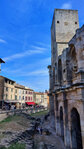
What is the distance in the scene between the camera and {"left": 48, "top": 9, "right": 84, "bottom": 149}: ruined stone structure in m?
9.99

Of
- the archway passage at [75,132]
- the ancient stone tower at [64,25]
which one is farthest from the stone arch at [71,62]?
the ancient stone tower at [64,25]

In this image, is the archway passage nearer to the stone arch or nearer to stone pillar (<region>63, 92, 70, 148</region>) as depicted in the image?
stone pillar (<region>63, 92, 70, 148</region>)

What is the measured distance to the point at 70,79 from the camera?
1299 centimetres

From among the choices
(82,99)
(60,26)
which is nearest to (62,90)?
(82,99)

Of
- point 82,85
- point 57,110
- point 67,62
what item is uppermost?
point 67,62

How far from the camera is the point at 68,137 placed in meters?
12.1

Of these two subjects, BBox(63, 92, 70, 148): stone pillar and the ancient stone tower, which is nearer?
BBox(63, 92, 70, 148): stone pillar

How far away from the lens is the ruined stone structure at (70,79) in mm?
9992

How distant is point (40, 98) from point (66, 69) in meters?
50.4

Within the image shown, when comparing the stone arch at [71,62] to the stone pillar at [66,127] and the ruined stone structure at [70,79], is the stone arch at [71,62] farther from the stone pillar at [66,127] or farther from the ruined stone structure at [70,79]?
the stone pillar at [66,127]

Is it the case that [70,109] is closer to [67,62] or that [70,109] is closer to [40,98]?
[67,62]

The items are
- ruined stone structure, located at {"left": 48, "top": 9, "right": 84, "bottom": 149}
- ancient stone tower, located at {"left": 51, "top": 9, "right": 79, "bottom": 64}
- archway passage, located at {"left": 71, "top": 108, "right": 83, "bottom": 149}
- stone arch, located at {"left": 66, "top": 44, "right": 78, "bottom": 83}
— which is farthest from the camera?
ancient stone tower, located at {"left": 51, "top": 9, "right": 79, "bottom": 64}

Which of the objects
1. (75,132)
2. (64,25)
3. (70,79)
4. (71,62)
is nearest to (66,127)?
(75,132)

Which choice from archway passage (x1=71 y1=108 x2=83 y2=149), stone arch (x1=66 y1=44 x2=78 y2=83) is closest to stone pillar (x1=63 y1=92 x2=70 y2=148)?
archway passage (x1=71 y1=108 x2=83 y2=149)
